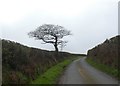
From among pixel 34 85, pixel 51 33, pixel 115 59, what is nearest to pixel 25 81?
pixel 34 85

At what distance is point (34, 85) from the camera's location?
19594 mm

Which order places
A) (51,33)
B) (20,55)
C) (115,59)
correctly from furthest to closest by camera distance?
(51,33)
(115,59)
(20,55)

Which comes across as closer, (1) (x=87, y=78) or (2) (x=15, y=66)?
(2) (x=15, y=66)

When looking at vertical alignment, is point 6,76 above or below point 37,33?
above

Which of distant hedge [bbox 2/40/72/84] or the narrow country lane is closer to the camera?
distant hedge [bbox 2/40/72/84]

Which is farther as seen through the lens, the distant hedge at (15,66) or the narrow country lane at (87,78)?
the narrow country lane at (87,78)

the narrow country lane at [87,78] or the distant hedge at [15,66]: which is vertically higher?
the distant hedge at [15,66]

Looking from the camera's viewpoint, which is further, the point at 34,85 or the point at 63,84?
the point at 63,84

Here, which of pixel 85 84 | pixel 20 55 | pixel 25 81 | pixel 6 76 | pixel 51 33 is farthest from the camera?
pixel 51 33

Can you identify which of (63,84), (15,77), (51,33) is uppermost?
(15,77)

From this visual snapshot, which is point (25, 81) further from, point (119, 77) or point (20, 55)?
point (119, 77)

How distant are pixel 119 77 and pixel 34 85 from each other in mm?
8014

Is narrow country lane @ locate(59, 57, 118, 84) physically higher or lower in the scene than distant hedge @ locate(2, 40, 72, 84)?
lower

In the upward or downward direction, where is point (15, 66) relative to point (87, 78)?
upward
